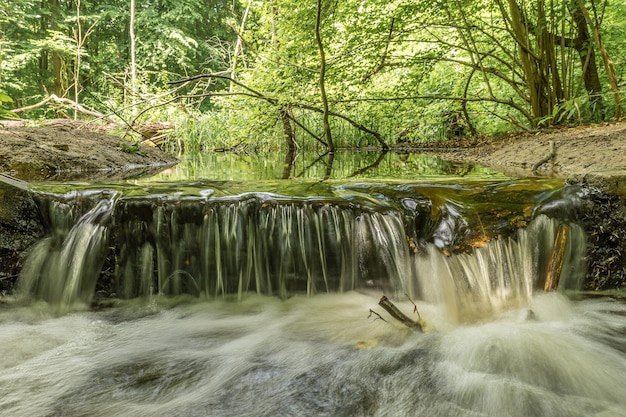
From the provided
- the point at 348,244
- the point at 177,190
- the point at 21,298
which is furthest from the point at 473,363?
the point at 21,298

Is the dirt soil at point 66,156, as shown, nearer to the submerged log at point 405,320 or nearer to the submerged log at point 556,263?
the submerged log at point 405,320

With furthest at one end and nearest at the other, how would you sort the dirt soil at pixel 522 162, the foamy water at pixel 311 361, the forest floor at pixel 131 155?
the forest floor at pixel 131 155 < the dirt soil at pixel 522 162 < the foamy water at pixel 311 361

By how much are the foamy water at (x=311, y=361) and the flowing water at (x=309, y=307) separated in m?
0.01

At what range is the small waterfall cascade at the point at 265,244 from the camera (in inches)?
102

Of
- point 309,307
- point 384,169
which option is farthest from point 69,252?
point 384,169

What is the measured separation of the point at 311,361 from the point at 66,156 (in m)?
4.56

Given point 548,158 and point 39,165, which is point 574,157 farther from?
point 39,165

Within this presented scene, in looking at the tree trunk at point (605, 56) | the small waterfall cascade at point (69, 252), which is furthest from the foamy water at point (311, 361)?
the tree trunk at point (605, 56)

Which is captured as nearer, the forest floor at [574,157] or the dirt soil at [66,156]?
the forest floor at [574,157]

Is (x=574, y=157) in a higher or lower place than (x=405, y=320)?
higher

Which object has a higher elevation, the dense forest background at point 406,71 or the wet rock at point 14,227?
the dense forest background at point 406,71

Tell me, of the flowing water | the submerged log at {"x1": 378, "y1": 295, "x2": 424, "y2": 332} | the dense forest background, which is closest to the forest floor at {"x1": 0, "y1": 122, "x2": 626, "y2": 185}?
the dense forest background

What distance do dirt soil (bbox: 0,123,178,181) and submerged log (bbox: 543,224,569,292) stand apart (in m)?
4.03

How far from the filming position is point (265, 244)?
8.89 feet
